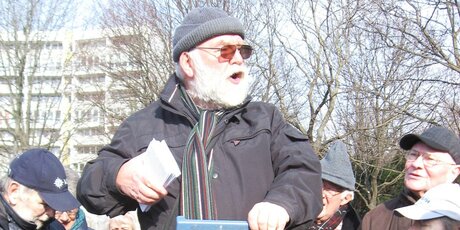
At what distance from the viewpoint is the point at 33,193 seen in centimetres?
350

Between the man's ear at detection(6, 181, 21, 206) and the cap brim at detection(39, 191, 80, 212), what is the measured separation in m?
0.13

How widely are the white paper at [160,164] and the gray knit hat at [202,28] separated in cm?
65

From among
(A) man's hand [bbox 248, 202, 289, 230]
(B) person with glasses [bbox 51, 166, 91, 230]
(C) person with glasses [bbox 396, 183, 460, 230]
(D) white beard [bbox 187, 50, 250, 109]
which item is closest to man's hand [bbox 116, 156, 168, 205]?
(A) man's hand [bbox 248, 202, 289, 230]

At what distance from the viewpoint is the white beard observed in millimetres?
2400

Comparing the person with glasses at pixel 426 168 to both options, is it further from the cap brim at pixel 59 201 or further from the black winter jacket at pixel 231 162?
the cap brim at pixel 59 201

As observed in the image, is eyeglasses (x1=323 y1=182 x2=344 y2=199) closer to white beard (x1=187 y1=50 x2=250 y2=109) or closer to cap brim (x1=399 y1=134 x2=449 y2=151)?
cap brim (x1=399 y1=134 x2=449 y2=151)

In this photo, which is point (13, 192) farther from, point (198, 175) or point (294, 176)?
point (294, 176)

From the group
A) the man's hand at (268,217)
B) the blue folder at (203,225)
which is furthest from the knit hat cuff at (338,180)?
the blue folder at (203,225)

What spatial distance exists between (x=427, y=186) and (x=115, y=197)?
238 cm

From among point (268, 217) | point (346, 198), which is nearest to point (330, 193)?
point (346, 198)

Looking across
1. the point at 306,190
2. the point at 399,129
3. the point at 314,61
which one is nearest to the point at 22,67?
the point at 314,61

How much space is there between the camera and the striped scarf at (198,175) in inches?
84.2

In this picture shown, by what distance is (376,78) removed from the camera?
44.7 ft

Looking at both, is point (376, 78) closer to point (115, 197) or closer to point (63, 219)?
point (63, 219)
